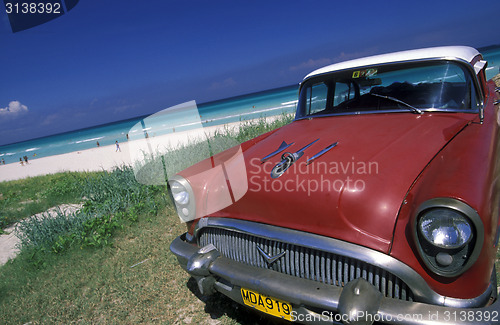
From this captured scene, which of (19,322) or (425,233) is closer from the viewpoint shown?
(425,233)

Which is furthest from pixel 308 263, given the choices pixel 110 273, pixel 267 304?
pixel 110 273

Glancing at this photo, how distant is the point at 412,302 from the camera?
162 cm

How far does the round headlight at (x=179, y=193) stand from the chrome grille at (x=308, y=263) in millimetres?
→ 395

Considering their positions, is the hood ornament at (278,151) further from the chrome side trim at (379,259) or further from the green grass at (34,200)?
the green grass at (34,200)

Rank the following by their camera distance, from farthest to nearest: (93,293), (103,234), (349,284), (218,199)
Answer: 1. (103,234)
2. (93,293)
3. (218,199)
4. (349,284)

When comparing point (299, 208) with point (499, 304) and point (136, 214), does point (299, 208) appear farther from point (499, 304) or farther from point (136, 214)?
point (136, 214)

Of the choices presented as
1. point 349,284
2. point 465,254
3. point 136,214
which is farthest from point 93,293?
point 465,254

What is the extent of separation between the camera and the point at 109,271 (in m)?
3.77

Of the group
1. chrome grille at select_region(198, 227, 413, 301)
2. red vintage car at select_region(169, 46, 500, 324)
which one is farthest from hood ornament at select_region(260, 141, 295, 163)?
chrome grille at select_region(198, 227, 413, 301)

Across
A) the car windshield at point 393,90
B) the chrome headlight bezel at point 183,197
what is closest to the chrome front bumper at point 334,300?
the chrome headlight bezel at point 183,197

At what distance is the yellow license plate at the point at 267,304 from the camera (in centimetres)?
194

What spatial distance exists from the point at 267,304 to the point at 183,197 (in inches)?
44.2

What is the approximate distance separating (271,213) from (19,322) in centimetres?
297

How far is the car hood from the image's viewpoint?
182 centimetres
